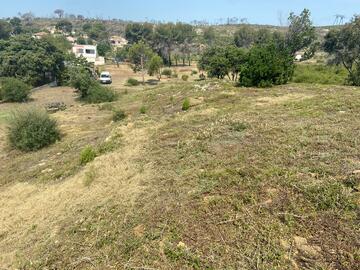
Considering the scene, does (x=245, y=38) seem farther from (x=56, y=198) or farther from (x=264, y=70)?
(x=56, y=198)

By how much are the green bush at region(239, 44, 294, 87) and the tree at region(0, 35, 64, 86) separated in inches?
1071

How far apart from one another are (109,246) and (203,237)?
54.8 inches

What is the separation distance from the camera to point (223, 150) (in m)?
7.28

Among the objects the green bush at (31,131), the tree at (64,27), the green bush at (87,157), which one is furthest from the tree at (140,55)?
the tree at (64,27)

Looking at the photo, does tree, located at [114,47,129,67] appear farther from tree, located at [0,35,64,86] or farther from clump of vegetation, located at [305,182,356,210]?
clump of vegetation, located at [305,182,356,210]

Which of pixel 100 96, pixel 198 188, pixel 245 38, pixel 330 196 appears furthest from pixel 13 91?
pixel 245 38

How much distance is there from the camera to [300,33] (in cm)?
2189

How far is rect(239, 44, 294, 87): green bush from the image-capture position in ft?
48.5

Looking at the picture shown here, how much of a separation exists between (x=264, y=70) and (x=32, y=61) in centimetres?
2837

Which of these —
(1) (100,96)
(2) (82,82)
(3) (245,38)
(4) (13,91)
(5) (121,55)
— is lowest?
(1) (100,96)

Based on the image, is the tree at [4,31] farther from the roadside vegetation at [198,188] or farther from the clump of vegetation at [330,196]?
the clump of vegetation at [330,196]

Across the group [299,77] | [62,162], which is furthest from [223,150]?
[299,77]

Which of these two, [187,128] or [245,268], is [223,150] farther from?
[245,268]

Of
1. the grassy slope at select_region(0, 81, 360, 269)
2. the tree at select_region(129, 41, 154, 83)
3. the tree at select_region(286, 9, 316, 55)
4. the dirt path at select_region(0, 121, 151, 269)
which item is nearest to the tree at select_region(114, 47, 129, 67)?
the tree at select_region(129, 41, 154, 83)
